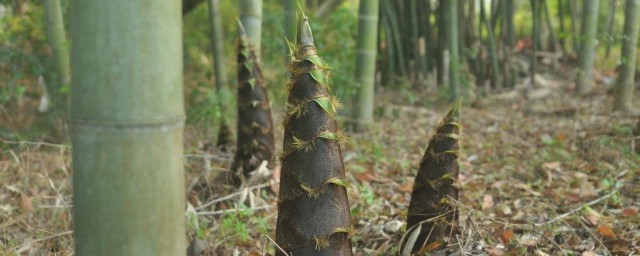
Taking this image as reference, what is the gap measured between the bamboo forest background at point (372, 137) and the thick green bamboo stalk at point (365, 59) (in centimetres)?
2

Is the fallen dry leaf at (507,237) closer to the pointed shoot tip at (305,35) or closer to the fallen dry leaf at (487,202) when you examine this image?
the fallen dry leaf at (487,202)

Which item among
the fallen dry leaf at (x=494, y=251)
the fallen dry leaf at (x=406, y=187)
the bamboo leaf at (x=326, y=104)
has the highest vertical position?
the bamboo leaf at (x=326, y=104)

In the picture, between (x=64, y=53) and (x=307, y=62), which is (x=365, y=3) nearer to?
(x=64, y=53)

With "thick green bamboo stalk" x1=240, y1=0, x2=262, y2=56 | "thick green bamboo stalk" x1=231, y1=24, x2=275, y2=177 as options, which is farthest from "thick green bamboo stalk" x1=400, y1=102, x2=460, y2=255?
"thick green bamboo stalk" x1=240, y1=0, x2=262, y2=56

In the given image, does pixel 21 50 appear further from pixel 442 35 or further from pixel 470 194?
pixel 442 35

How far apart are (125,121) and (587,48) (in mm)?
5345

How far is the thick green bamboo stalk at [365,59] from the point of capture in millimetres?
4430

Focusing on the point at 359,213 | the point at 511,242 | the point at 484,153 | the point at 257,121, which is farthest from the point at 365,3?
the point at 511,242

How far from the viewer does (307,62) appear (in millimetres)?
1582

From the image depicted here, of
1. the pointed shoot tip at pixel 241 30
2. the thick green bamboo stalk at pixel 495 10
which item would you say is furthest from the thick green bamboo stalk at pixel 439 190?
the thick green bamboo stalk at pixel 495 10

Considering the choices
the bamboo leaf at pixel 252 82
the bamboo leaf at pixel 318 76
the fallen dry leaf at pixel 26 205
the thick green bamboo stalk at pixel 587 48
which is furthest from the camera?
the thick green bamboo stalk at pixel 587 48

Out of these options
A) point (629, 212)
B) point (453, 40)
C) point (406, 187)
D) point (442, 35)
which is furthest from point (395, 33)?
point (629, 212)

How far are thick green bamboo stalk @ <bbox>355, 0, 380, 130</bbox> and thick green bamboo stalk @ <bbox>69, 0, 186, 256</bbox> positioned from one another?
3323 mm

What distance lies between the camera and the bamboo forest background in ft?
5.51
